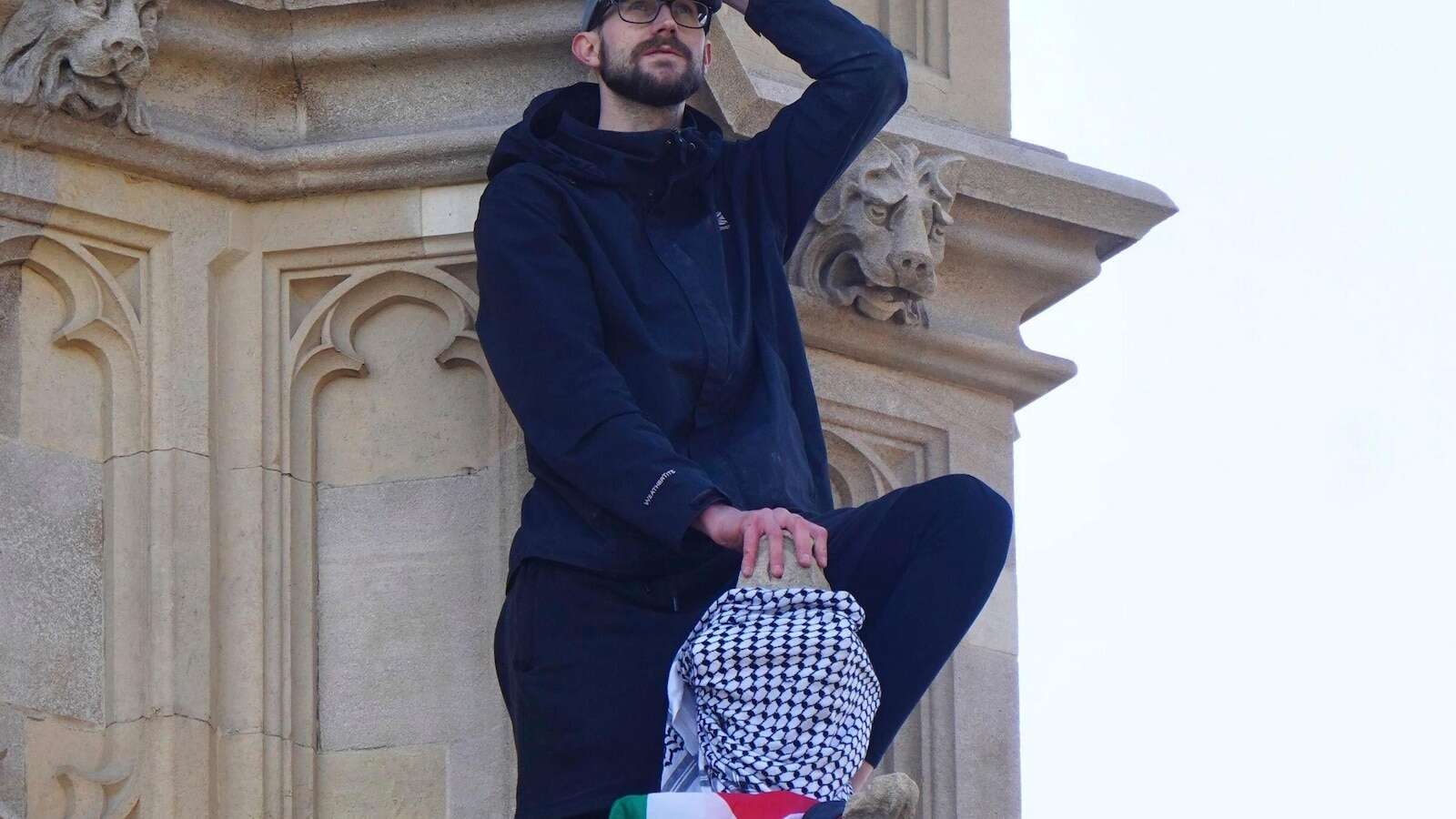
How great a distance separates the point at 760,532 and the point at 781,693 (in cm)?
Result: 30

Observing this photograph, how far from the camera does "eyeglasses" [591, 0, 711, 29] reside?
362 inches

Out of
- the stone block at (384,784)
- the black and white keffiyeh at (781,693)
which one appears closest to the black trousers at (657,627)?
the black and white keffiyeh at (781,693)

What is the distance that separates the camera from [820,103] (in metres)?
9.19

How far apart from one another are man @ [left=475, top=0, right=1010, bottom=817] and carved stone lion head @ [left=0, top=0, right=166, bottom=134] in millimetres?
806

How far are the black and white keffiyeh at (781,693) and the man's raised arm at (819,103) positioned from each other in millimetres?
1146

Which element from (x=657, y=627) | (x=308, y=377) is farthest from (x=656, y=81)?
(x=657, y=627)

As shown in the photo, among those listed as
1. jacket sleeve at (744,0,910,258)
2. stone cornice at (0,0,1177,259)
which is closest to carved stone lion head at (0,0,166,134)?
stone cornice at (0,0,1177,259)

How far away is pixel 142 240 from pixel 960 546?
1953mm

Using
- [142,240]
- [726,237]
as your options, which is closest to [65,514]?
[142,240]

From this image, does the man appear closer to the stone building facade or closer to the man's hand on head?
the man's hand on head

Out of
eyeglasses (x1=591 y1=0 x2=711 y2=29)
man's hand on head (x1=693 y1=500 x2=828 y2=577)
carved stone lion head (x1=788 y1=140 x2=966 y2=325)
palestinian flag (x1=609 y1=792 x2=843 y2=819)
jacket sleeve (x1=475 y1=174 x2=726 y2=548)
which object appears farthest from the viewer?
carved stone lion head (x1=788 y1=140 x2=966 y2=325)

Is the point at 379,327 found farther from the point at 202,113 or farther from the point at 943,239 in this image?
the point at 943,239

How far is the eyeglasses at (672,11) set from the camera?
362 inches

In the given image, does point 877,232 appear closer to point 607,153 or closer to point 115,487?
point 607,153
